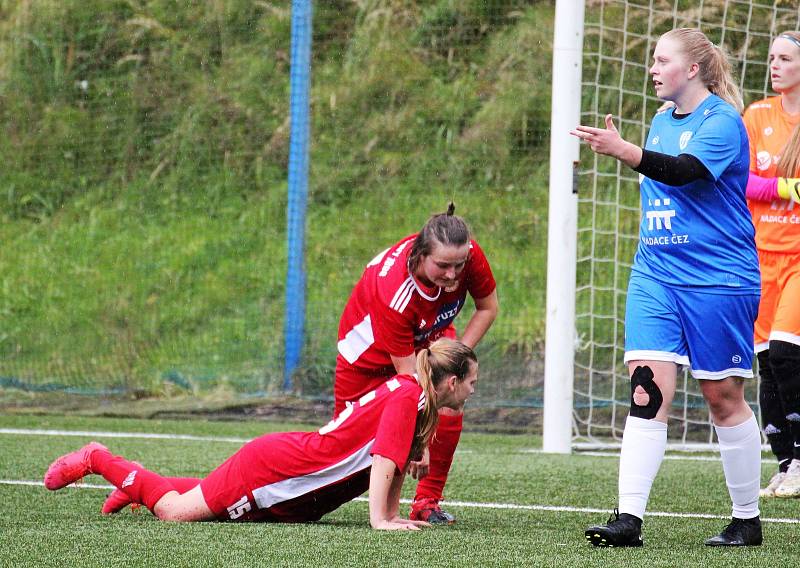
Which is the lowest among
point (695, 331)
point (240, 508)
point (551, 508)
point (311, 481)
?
point (551, 508)

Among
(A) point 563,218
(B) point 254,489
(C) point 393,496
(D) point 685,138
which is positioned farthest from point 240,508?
(A) point 563,218

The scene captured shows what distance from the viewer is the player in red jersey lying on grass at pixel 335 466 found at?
13.8ft

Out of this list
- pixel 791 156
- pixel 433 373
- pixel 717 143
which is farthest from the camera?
pixel 791 156

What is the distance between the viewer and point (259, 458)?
14.6 feet

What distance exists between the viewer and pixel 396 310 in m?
4.52

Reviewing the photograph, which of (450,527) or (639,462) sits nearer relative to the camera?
(639,462)

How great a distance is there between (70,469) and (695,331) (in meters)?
2.36

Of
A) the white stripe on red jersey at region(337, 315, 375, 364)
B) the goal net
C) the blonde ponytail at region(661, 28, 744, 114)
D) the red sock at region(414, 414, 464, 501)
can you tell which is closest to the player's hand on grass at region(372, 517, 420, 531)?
the red sock at region(414, 414, 464, 501)

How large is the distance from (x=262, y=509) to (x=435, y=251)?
112 cm

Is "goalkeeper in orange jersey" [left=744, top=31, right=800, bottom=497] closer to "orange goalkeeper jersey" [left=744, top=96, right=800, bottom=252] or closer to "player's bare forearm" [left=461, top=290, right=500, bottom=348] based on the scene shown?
"orange goalkeeper jersey" [left=744, top=96, right=800, bottom=252]

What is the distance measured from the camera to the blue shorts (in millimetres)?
3988

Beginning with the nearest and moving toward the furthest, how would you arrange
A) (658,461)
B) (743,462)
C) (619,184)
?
(658,461) < (743,462) < (619,184)

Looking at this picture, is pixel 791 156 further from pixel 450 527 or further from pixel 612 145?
pixel 450 527

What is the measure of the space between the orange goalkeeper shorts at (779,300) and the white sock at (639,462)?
1.71 meters
